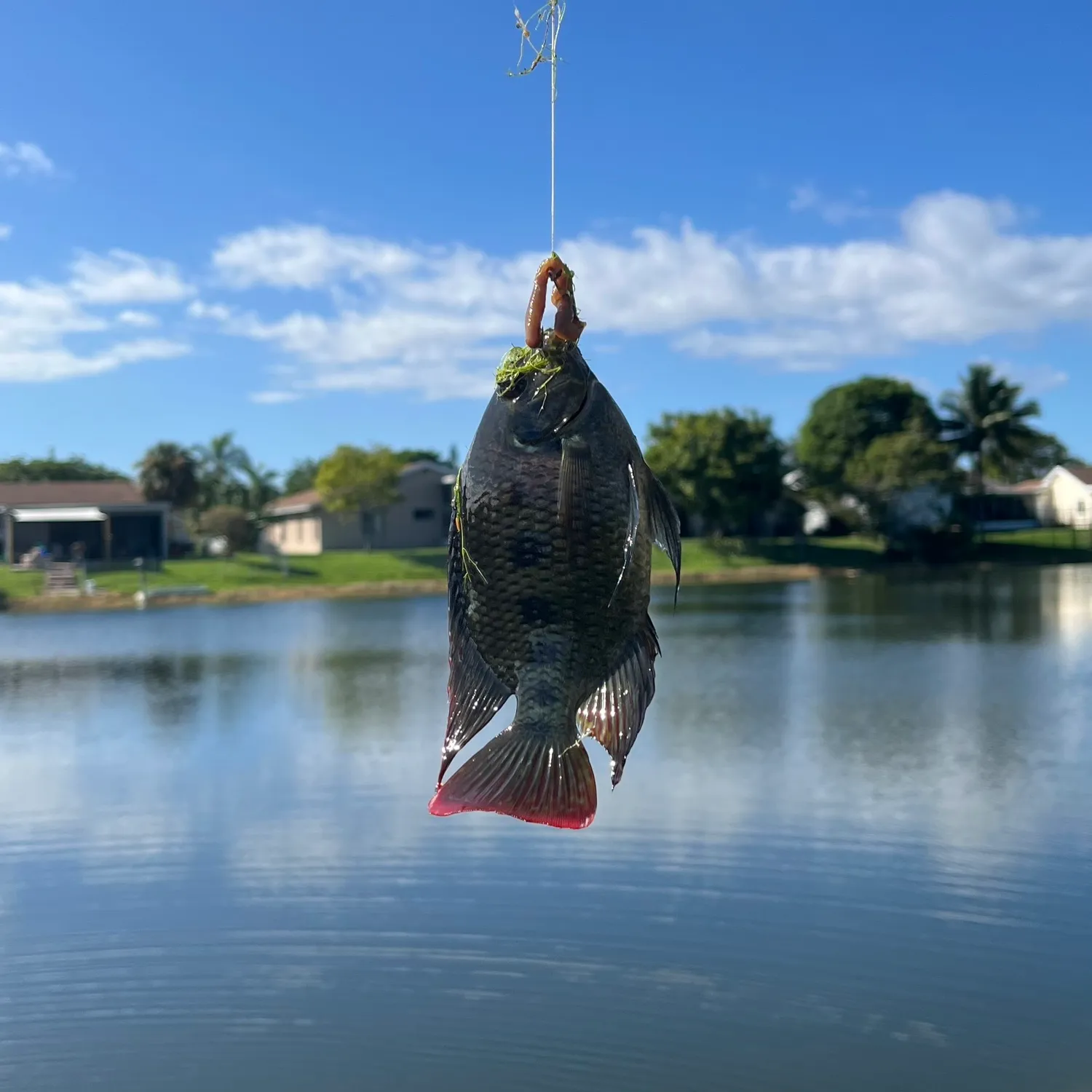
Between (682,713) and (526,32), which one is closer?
(526,32)

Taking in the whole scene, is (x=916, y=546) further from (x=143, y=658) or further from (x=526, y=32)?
(x=526, y=32)

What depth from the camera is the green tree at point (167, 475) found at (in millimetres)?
46438

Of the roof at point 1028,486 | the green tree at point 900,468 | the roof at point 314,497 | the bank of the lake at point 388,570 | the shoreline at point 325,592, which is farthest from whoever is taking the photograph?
the roof at point 1028,486

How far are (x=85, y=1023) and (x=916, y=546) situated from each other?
137 feet

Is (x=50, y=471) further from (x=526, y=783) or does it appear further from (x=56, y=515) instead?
(x=526, y=783)

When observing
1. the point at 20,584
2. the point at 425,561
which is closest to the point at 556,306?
the point at 20,584

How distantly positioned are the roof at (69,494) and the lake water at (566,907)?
3204 centimetres

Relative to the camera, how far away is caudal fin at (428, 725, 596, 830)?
2.07 metres

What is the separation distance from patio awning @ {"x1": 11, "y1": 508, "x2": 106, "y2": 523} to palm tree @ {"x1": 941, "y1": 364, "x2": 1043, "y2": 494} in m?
35.2

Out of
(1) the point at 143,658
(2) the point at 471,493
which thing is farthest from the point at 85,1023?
(1) the point at 143,658

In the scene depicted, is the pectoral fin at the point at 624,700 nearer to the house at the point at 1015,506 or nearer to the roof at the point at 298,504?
the roof at the point at 298,504

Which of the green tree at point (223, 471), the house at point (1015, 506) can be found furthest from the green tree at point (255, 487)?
the house at point (1015, 506)

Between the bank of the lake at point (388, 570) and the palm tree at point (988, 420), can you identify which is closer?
the bank of the lake at point (388, 570)

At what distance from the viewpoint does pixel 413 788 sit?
36.9 feet
